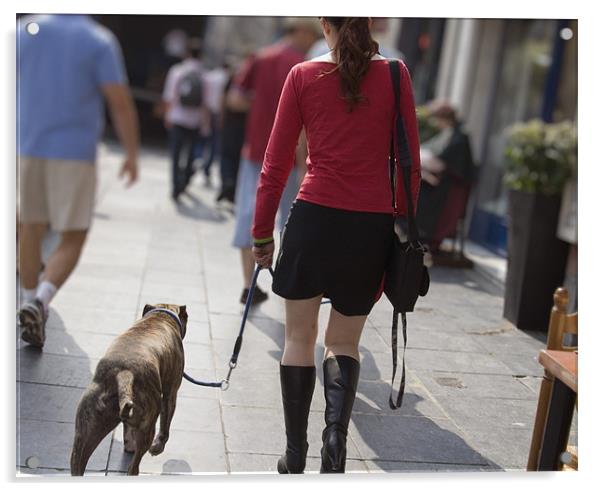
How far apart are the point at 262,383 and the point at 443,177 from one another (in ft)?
7.00

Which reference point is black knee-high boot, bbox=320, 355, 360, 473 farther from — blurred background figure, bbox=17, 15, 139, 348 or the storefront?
the storefront

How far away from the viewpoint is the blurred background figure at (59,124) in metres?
3.56

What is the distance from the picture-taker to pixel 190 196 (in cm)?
518

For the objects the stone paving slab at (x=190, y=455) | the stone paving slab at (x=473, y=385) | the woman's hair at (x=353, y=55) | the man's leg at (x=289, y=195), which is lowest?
the stone paving slab at (x=190, y=455)

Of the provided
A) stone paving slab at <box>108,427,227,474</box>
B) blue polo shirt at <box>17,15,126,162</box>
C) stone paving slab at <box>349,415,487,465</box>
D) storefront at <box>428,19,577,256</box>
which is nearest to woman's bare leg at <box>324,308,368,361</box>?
stone paving slab at <box>349,415,487,465</box>

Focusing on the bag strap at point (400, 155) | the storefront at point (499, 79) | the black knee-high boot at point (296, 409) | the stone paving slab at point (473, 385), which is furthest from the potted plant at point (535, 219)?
the storefront at point (499, 79)

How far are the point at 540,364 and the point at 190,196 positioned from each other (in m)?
2.20

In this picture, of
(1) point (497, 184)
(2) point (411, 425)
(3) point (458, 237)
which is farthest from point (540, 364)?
(1) point (497, 184)

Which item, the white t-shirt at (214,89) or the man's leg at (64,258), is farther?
the white t-shirt at (214,89)

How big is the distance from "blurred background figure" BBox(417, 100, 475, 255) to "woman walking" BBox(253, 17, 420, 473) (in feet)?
0.89

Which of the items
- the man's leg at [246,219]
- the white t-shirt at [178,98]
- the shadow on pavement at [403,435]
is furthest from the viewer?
the white t-shirt at [178,98]

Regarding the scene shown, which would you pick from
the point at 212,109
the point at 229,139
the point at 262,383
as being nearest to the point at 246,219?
the point at 262,383

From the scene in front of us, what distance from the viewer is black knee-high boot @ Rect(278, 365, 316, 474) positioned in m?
3.35

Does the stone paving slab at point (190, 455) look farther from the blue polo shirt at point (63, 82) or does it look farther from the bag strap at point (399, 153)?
the blue polo shirt at point (63, 82)
